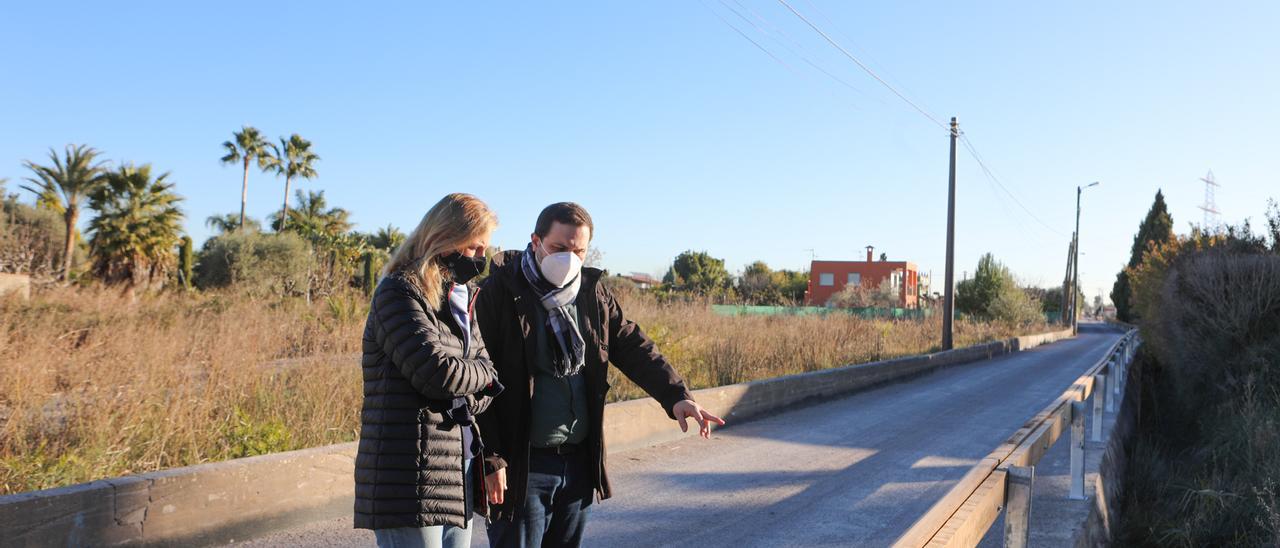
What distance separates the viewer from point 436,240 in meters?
2.44

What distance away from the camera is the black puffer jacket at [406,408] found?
7.32 ft

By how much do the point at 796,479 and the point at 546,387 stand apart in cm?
472

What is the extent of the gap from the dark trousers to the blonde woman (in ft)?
0.73

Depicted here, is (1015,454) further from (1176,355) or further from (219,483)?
(1176,355)

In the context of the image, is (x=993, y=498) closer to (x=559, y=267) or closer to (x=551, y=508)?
(x=551, y=508)

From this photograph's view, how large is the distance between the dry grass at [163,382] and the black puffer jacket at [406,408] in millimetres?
3058

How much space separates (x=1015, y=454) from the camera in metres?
3.44

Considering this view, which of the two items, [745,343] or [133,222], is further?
[133,222]

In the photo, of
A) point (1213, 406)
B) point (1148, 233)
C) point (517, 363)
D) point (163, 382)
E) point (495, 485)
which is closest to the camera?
point (495, 485)

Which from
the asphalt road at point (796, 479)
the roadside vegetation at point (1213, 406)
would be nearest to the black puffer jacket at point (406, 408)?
the asphalt road at point (796, 479)

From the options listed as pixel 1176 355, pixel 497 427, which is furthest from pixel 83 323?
pixel 1176 355

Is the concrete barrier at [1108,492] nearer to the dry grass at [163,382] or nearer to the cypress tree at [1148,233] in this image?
the dry grass at [163,382]

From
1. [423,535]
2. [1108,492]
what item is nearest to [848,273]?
[1108,492]

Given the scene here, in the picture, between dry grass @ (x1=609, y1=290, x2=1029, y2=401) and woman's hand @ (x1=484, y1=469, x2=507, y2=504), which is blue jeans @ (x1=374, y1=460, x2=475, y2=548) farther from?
dry grass @ (x1=609, y1=290, x2=1029, y2=401)
